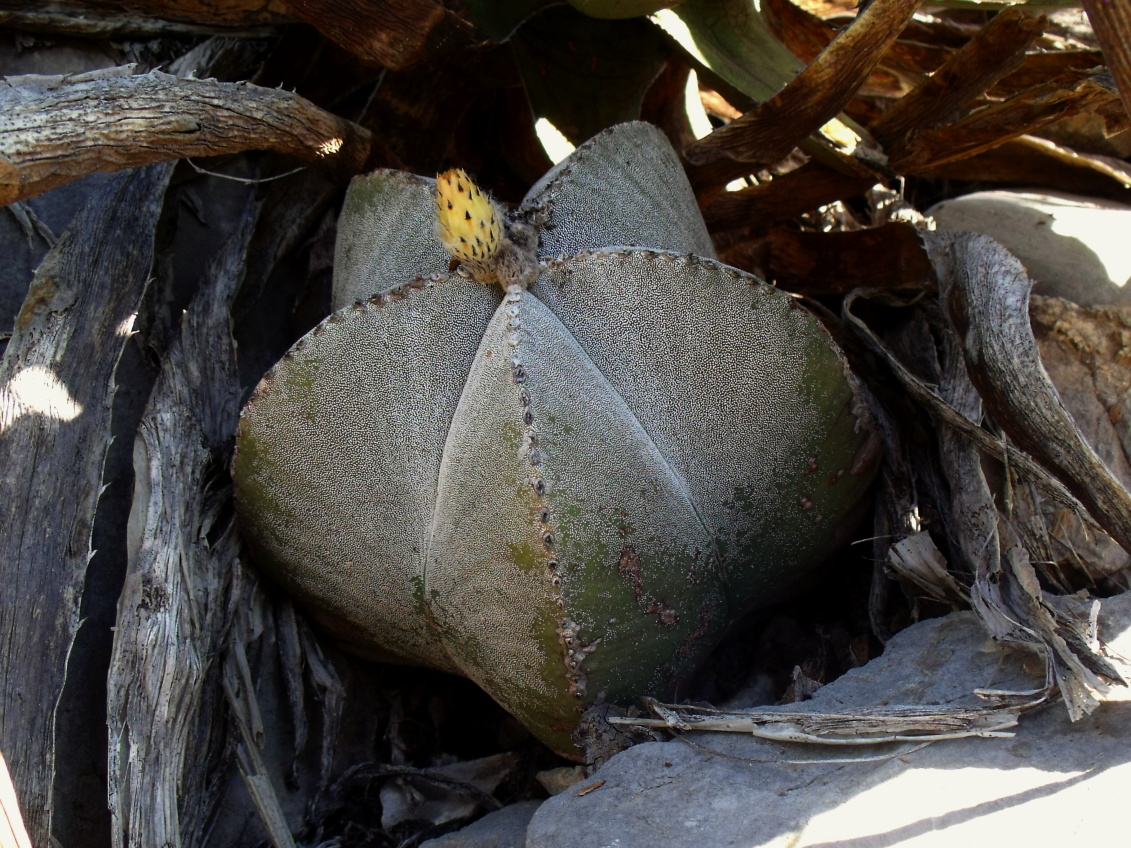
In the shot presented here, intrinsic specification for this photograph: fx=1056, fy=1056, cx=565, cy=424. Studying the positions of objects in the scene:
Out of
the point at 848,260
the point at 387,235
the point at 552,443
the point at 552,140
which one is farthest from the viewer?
the point at 848,260

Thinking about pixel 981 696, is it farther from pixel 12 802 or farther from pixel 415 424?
pixel 12 802

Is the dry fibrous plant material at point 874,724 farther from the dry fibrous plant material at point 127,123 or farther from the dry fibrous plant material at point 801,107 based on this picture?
the dry fibrous plant material at point 127,123

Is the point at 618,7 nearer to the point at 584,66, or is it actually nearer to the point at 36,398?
the point at 584,66

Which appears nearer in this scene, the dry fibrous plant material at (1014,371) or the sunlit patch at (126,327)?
the dry fibrous plant material at (1014,371)

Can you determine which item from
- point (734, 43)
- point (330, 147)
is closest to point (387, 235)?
point (330, 147)

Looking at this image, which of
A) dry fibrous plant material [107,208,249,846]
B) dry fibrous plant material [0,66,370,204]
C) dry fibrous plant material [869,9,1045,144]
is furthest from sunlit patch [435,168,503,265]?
dry fibrous plant material [869,9,1045,144]

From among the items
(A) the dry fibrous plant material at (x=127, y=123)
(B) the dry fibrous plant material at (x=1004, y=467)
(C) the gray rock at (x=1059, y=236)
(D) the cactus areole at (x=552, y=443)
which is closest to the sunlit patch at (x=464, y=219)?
(D) the cactus areole at (x=552, y=443)
